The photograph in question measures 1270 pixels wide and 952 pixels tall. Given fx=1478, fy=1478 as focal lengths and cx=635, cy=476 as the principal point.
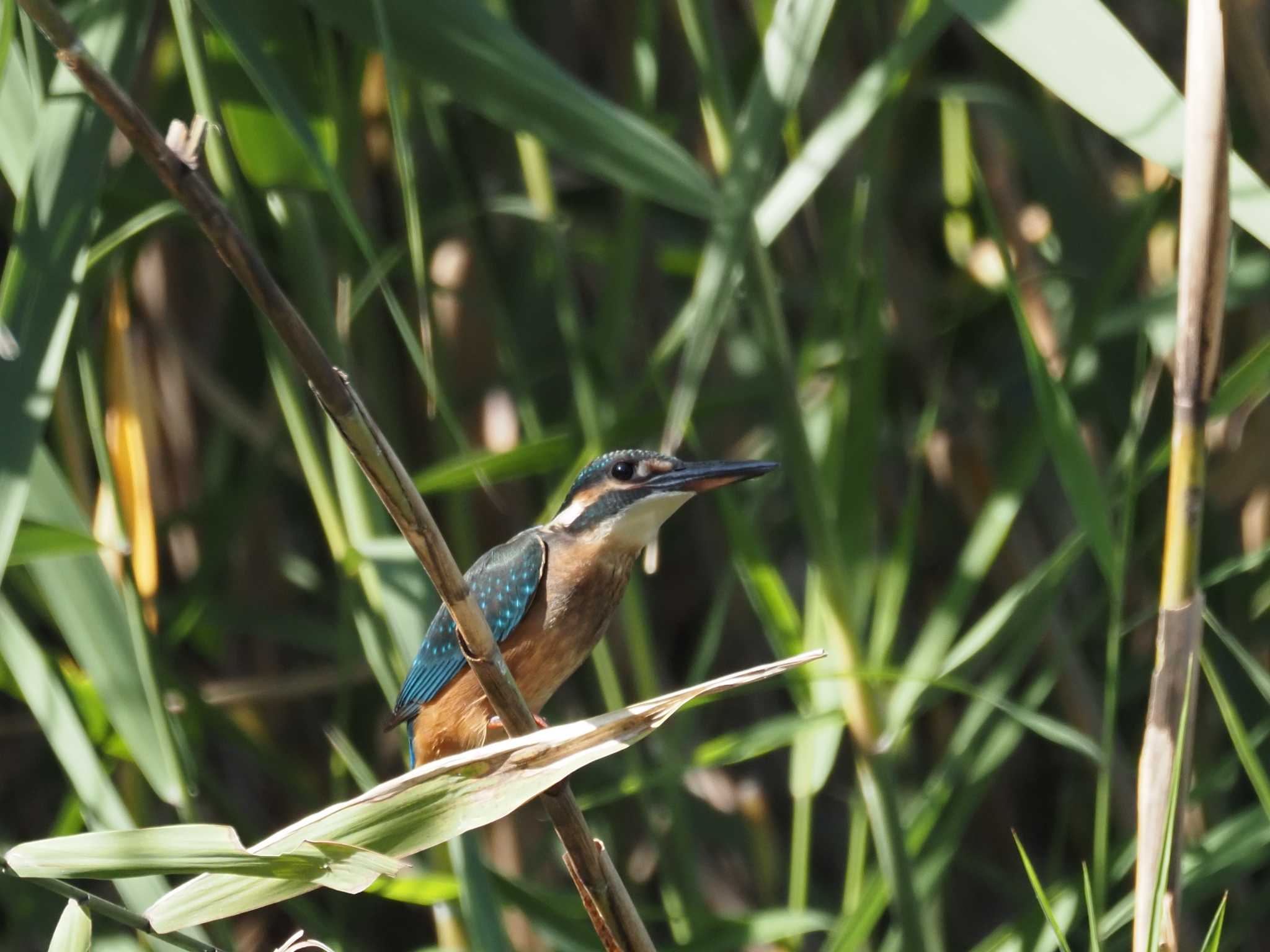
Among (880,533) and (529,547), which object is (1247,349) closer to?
(880,533)

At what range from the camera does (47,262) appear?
5.51 feet

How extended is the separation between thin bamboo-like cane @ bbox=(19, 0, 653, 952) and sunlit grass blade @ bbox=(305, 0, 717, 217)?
23.9 inches

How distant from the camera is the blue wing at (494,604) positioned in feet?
7.26

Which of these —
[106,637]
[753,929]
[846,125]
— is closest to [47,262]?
[106,637]

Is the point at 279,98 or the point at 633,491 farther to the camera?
the point at 633,491

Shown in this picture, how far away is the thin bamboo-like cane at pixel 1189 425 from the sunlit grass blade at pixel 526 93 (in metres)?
0.62

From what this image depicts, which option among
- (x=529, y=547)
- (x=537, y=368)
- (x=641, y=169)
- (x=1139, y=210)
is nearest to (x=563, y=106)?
(x=641, y=169)

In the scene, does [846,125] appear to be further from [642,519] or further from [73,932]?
[73,932]

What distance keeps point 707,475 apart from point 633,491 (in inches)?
7.2

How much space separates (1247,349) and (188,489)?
7.01ft

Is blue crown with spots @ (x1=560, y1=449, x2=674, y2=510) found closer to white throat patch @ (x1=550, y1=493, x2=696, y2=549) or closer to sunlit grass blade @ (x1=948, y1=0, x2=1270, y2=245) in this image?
white throat patch @ (x1=550, y1=493, x2=696, y2=549)

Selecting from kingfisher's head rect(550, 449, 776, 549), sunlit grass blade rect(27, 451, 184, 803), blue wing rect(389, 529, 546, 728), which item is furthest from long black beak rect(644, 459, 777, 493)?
sunlit grass blade rect(27, 451, 184, 803)

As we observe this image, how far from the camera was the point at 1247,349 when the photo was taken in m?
2.76

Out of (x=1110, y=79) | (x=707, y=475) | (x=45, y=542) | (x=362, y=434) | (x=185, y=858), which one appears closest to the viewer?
(x=362, y=434)
